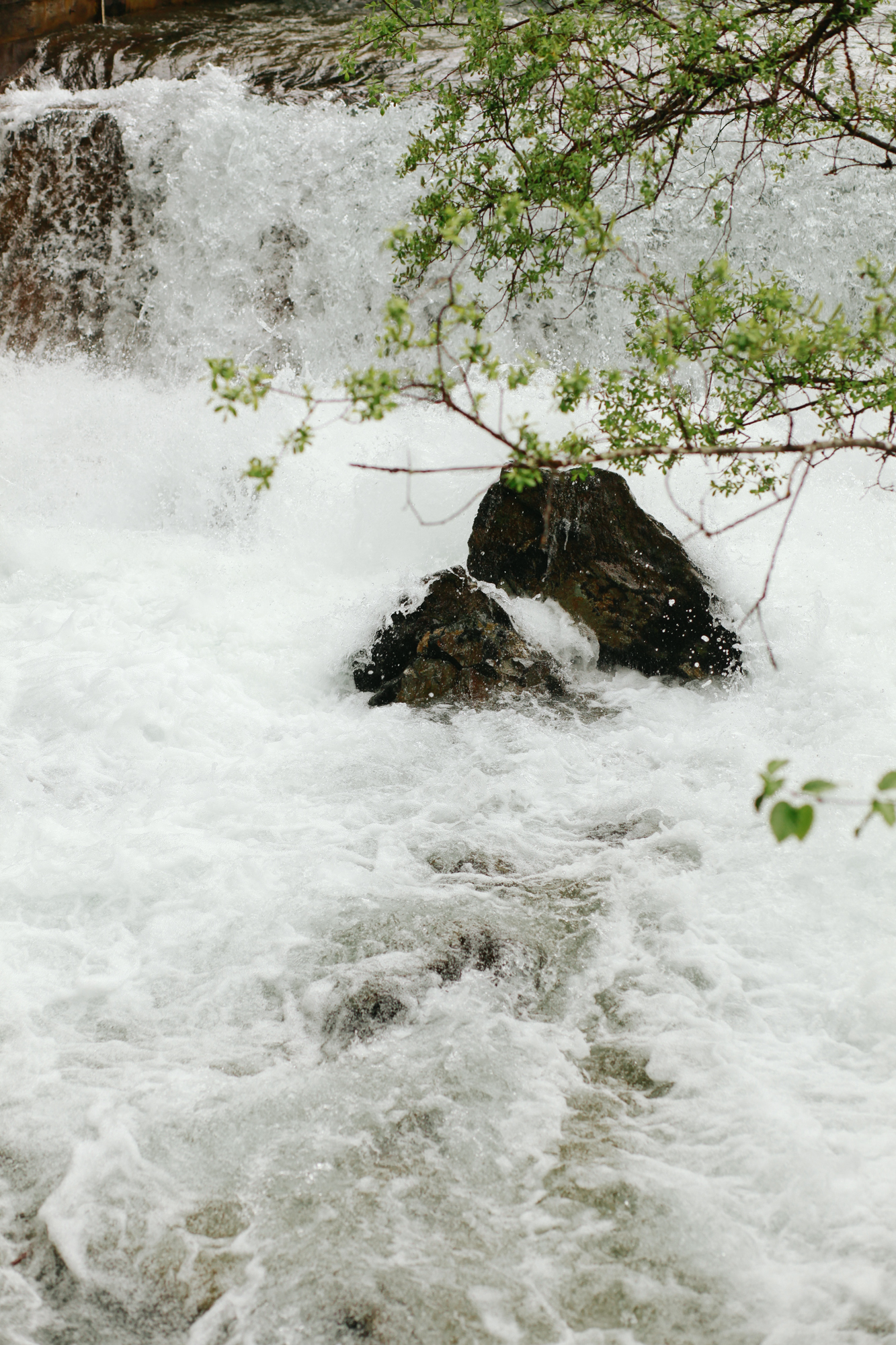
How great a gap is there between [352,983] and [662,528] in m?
4.46

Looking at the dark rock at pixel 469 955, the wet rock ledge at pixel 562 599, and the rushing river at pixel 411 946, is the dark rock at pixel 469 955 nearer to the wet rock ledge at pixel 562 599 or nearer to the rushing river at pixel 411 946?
the rushing river at pixel 411 946

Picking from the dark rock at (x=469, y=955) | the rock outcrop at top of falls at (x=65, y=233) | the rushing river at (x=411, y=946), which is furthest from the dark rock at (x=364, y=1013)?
the rock outcrop at top of falls at (x=65, y=233)

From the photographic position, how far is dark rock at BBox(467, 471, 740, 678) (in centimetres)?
681

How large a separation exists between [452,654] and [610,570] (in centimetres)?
143

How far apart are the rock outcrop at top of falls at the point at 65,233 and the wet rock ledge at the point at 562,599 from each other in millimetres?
6499

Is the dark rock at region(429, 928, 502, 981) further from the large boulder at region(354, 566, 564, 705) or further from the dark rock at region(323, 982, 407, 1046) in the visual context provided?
the large boulder at region(354, 566, 564, 705)

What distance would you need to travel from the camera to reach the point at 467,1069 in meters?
3.46

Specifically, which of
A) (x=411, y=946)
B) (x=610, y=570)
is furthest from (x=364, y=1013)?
(x=610, y=570)

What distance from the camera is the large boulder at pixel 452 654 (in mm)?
6348

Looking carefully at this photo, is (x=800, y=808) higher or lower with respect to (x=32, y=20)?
lower

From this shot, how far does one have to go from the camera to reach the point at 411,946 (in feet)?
13.5

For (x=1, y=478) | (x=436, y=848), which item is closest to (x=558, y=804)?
(x=436, y=848)

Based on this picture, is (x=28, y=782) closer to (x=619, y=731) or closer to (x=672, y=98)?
(x=619, y=731)

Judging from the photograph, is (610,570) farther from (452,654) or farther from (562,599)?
(452,654)
